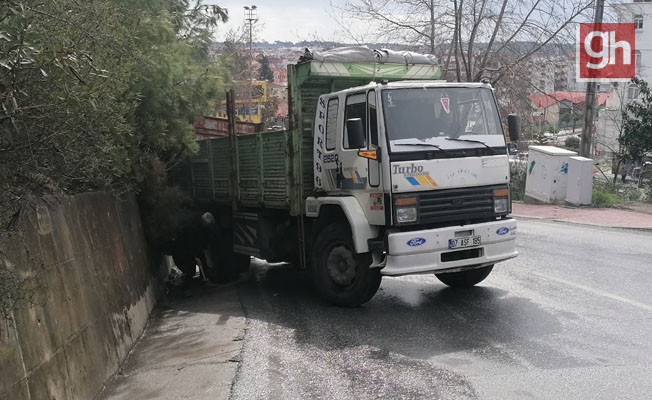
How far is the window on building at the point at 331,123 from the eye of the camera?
7.79m

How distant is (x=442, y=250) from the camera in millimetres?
7055

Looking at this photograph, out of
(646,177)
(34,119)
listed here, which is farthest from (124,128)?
(646,177)

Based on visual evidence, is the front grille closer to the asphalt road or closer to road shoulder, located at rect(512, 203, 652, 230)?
the asphalt road

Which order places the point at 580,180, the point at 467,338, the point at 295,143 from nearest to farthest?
the point at 467,338
the point at 295,143
the point at 580,180

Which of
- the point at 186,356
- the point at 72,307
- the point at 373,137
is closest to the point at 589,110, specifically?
the point at 373,137

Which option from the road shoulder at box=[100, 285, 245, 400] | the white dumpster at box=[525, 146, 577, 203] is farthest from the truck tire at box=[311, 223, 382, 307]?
the white dumpster at box=[525, 146, 577, 203]

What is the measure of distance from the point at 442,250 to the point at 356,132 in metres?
1.63

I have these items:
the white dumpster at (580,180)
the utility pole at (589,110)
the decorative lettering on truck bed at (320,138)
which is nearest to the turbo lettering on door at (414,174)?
the decorative lettering on truck bed at (320,138)

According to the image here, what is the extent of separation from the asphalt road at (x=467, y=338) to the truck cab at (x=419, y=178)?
25.9 inches

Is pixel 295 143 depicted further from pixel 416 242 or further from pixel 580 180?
pixel 580 180

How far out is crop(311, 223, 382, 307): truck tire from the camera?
292 inches

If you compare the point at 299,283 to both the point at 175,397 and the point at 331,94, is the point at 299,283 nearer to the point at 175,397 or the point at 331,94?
the point at 331,94

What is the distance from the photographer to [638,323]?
6434 mm

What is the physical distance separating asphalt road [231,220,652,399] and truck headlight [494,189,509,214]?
112cm
